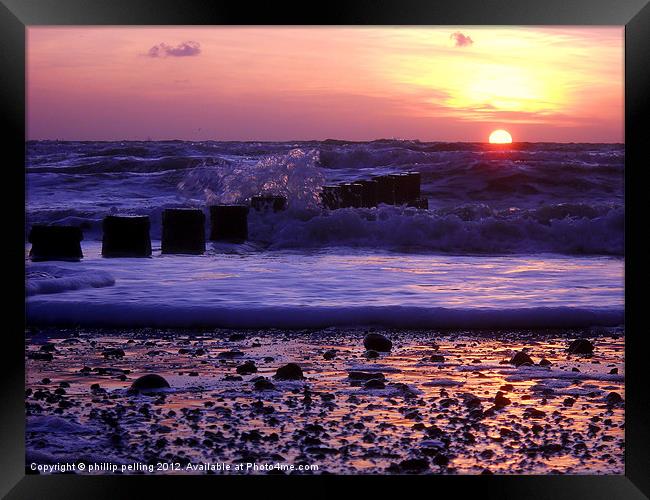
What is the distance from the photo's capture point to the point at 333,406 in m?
3.29

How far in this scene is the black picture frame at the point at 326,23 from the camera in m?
2.79

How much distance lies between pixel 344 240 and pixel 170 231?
7.60ft

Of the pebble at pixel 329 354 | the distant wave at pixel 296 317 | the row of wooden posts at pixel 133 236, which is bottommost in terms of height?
the pebble at pixel 329 354

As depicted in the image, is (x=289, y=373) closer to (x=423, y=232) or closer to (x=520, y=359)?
(x=520, y=359)

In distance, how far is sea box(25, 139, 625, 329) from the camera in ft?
16.8

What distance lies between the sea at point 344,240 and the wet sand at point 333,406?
636 mm

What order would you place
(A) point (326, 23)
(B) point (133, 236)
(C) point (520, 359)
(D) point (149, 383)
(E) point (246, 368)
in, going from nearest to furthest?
(A) point (326, 23) < (D) point (149, 383) < (E) point (246, 368) < (C) point (520, 359) < (B) point (133, 236)

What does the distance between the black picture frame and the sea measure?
192cm

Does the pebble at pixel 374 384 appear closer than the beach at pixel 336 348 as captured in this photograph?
No

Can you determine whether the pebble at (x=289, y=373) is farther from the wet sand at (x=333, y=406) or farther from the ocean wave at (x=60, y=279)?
the ocean wave at (x=60, y=279)

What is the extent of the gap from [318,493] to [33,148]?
10837mm

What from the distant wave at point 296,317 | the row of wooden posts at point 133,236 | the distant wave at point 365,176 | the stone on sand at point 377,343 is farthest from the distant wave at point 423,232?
the stone on sand at point 377,343

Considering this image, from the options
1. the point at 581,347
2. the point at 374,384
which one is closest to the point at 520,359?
the point at 581,347

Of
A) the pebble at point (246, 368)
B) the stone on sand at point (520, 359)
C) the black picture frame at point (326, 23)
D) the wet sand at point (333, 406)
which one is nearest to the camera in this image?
the black picture frame at point (326, 23)
